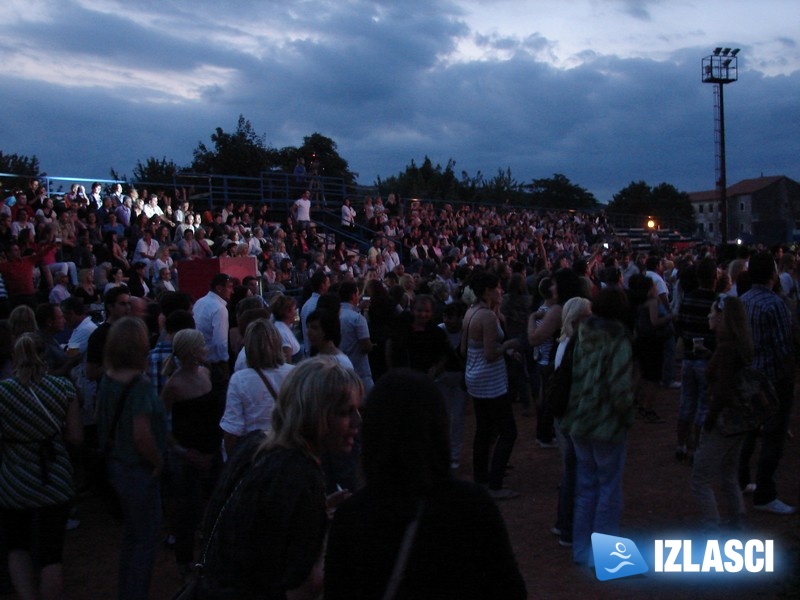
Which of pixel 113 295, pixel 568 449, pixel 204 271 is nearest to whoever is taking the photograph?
pixel 568 449

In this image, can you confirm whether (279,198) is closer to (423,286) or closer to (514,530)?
(423,286)

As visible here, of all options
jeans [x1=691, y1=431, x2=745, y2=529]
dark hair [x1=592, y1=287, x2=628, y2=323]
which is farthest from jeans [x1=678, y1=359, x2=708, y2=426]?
dark hair [x1=592, y1=287, x2=628, y2=323]

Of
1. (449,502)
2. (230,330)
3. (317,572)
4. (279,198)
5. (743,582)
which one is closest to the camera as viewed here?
(449,502)

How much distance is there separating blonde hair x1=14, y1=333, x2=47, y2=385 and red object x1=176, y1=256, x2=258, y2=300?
600cm

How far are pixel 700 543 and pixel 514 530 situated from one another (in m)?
1.38

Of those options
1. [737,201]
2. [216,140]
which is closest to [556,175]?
[737,201]

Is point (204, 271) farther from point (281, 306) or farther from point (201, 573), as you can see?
point (201, 573)

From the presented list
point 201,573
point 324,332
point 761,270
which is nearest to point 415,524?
point 201,573

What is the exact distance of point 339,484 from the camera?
5879mm

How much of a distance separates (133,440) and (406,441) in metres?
2.61

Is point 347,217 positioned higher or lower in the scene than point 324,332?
higher

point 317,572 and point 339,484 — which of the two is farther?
point 339,484

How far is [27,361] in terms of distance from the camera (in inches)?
165

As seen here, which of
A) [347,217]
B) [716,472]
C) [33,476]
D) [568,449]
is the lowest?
[716,472]
